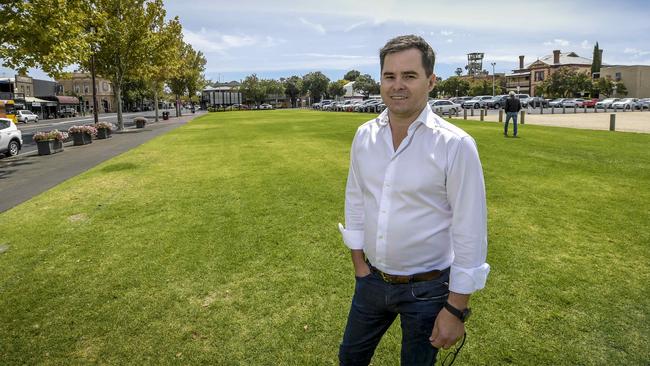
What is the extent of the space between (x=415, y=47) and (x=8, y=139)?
67.7ft

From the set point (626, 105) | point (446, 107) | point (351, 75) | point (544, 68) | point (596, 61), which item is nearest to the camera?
point (446, 107)

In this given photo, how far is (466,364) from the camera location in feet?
11.1

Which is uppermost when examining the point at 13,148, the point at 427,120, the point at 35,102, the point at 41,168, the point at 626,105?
the point at 35,102

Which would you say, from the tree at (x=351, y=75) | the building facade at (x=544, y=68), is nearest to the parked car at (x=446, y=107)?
the building facade at (x=544, y=68)

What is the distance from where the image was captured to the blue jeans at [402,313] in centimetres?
216

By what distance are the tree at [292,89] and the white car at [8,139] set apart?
118 m

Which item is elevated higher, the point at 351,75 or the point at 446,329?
the point at 351,75

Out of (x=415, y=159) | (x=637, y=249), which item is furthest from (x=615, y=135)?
(x=415, y=159)

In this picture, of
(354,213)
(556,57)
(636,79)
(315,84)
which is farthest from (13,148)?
(556,57)

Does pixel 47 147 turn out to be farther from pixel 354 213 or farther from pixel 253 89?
pixel 253 89

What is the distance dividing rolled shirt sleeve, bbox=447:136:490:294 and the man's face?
32 cm

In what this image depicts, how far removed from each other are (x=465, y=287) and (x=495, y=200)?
6.73 meters

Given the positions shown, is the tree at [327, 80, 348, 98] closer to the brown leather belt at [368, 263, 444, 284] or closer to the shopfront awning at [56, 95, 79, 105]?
the shopfront awning at [56, 95, 79, 105]

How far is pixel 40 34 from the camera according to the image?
15.3 meters
